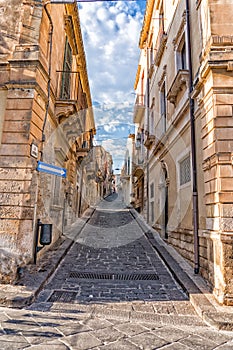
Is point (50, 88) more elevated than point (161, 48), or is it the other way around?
point (161, 48)

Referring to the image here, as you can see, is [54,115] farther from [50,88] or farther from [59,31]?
[59,31]

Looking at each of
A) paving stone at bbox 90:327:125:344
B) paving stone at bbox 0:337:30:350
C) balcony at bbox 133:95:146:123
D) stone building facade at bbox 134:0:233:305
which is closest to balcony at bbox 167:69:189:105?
stone building facade at bbox 134:0:233:305

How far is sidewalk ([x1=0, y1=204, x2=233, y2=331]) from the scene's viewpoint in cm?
353

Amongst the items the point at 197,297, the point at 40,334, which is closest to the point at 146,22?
the point at 197,297

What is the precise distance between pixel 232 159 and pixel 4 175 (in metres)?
4.54

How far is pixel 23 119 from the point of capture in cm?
531

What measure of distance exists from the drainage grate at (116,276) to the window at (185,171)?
261 cm

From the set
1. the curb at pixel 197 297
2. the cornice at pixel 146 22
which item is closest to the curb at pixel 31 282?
the curb at pixel 197 297

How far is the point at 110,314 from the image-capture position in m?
3.70

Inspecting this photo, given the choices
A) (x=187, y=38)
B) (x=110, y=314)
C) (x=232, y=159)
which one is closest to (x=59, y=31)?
(x=187, y=38)

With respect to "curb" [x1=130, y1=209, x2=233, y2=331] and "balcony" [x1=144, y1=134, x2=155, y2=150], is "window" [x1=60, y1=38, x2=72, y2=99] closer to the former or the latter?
"balcony" [x1=144, y1=134, x2=155, y2=150]

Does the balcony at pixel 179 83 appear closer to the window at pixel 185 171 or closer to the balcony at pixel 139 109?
the window at pixel 185 171

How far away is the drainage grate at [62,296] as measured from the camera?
4.15m

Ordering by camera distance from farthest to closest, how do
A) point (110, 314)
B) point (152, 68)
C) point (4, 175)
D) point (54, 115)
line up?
1. point (152, 68)
2. point (54, 115)
3. point (4, 175)
4. point (110, 314)
